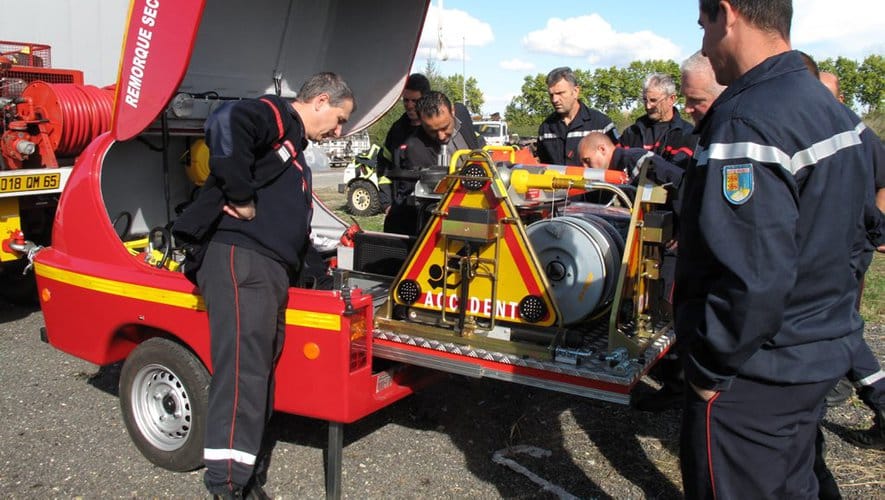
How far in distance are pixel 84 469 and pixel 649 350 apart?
2.96 meters

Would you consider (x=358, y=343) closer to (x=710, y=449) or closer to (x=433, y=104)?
(x=710, y=449)

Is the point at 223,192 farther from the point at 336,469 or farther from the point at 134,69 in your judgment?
the point at 336,469

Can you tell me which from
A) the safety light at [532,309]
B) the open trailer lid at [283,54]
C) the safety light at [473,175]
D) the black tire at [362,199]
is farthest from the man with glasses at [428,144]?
the black tire at [362,199]

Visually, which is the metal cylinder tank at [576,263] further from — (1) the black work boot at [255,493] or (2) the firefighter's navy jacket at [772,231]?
(1) the black work boot at [255,493]

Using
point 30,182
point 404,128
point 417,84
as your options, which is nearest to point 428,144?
point 404,128

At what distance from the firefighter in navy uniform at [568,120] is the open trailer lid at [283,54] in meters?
1.31

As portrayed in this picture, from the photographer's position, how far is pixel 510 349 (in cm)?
319

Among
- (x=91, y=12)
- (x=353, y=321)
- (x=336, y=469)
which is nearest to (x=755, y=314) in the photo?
(x=353, y=321)

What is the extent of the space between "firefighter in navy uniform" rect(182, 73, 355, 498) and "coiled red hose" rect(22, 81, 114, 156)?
3286 millimetres

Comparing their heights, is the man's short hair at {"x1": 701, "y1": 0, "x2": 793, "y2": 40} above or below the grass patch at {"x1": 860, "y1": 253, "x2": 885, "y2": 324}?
above

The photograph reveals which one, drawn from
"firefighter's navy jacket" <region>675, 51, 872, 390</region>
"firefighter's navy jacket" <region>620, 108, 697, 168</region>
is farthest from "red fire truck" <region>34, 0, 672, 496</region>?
"firefighter's navy jacket" <region>620, 108, 697, 168</region>

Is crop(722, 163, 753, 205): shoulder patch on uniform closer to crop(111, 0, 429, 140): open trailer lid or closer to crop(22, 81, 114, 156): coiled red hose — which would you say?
crop(111, 0, 429, 140): open trailer lid

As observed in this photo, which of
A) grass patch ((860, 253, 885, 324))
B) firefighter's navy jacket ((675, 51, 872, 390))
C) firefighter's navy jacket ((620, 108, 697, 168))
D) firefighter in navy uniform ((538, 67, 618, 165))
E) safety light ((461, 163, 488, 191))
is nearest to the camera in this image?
firefighter's navy jacket ((675, 51, 872, 390))

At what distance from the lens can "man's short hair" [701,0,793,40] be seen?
1.85 meters
